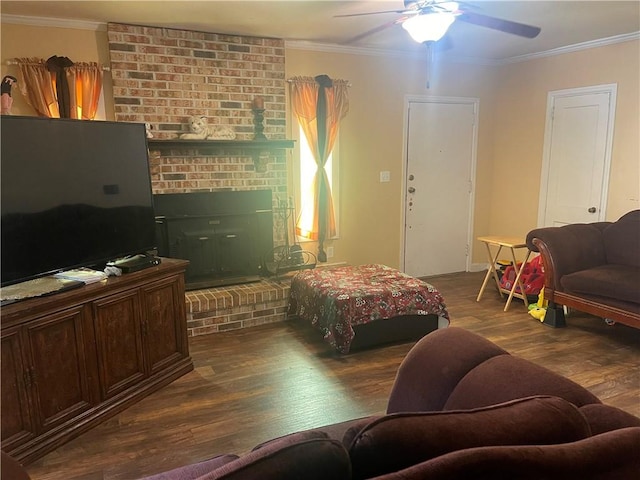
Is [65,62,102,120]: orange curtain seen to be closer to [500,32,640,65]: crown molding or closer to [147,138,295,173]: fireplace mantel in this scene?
[147,138,295,173]: fireplace mantel

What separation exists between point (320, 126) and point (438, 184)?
5.51 feet

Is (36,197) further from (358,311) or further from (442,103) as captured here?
(442,103)

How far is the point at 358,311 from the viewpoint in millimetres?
3404

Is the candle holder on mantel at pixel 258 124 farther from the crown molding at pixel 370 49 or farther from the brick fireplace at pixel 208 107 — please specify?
the crown molding at pixel 370 49

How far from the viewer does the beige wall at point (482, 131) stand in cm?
439

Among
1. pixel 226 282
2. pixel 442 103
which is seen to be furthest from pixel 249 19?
pixel 442 103

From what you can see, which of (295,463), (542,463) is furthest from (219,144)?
(542,463)

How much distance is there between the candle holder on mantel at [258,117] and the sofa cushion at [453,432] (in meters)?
3.68

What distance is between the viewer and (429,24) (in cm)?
266

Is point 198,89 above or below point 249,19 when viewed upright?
below

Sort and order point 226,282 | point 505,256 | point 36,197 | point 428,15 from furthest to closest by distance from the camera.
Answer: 1. point 505,256
2. point 226,282
3. point 428,15
4. point 36,197

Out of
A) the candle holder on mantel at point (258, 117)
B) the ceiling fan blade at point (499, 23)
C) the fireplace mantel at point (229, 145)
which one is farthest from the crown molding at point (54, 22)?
the ceiling fan blade at point (499, 23)

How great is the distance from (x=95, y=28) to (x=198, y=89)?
2.96 ft

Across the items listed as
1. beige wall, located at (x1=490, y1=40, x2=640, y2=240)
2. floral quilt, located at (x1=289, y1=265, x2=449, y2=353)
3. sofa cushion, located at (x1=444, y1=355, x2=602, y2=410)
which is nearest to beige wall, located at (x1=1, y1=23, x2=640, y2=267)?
beige wall, located at (x1=490, y1=40, x2=640, y2=240)
